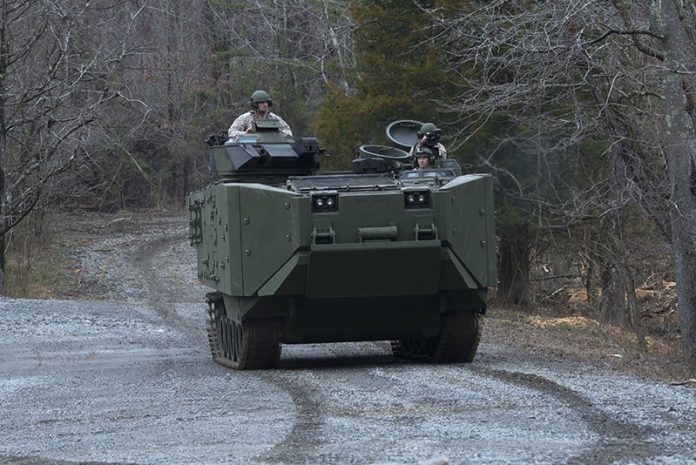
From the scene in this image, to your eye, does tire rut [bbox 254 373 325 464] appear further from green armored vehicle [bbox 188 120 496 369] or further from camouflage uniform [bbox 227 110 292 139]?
camouflage uniform [bbox 227 110 292 139]

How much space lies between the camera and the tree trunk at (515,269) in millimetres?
23844

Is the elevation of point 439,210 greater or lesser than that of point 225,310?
greater

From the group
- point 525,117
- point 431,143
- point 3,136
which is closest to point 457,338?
point 431,143

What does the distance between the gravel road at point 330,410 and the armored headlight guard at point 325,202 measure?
1454 millimetres

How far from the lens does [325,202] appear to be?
11836 mm

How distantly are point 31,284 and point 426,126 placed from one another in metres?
16.0

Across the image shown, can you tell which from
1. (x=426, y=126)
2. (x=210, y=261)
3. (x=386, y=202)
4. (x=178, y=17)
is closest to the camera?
(x=386, y=202)

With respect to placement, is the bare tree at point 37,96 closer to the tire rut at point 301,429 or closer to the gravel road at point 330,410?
the gravel road at point 330,410

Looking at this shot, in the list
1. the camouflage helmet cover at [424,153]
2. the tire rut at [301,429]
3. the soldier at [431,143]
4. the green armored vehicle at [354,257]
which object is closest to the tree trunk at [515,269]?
the soldier at [431,143]

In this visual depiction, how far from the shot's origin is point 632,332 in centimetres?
1881

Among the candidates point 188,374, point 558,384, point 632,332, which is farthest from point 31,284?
point 558,384

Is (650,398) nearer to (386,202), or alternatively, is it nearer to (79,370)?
(386,202)

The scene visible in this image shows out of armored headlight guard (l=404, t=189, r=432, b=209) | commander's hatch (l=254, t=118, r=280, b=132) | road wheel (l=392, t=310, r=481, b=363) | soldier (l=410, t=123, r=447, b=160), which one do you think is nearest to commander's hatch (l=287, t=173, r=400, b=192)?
armored headlight guard (l=404, t=189, r=432, b=209)

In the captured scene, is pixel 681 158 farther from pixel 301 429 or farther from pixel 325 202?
pixel 301 429
